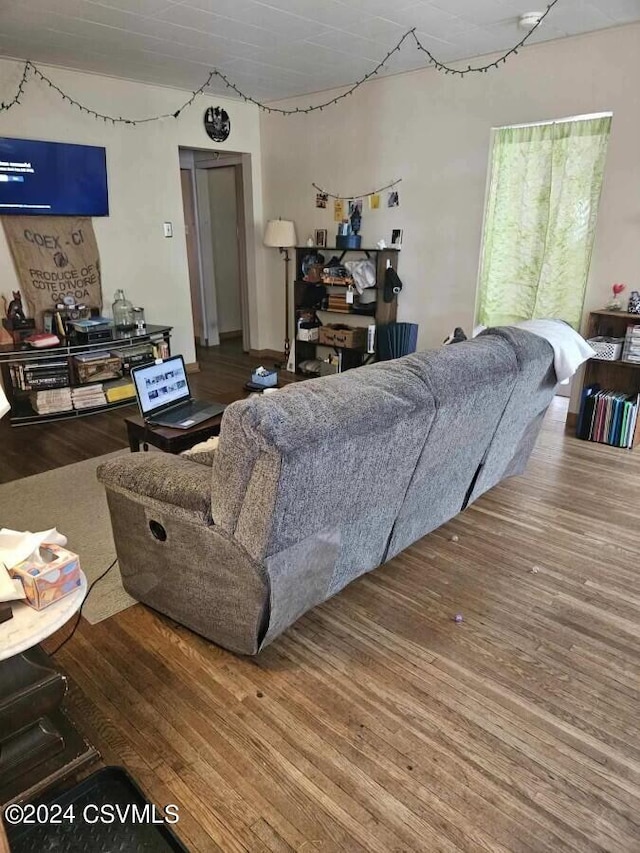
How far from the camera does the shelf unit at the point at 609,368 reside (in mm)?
3973

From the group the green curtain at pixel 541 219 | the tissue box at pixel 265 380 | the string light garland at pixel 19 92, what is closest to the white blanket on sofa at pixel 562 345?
the tissue box at pixel 265 380

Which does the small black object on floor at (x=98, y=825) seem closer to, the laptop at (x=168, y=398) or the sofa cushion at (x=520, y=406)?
the laptop at (x=168, y=398)

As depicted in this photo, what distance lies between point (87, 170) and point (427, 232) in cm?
285

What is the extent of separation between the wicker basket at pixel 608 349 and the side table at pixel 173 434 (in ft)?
8.62

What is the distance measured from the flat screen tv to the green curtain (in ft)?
10.6

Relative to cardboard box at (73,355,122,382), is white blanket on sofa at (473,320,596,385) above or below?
above

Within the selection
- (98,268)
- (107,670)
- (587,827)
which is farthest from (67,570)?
(98,268)

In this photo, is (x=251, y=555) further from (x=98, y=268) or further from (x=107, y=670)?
(x=98, y=268)

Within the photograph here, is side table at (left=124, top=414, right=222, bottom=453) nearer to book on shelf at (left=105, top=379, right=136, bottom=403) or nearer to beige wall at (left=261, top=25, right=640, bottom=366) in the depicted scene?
book on shelf at (left=105, top=379, right=136, bottom=403)

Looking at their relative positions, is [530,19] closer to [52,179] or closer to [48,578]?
[52,179]

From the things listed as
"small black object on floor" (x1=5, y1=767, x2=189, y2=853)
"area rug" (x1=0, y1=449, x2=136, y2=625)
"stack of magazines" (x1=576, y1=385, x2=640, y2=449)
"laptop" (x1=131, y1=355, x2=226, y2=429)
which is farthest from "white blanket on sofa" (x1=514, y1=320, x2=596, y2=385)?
"small black object on floor" (x1=5, y1=767, x2=189, y2=853)

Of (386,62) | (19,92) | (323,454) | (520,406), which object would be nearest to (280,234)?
(386,62)

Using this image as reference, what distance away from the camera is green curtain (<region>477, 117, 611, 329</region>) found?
4.17 m

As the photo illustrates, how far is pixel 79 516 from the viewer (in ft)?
9.93
